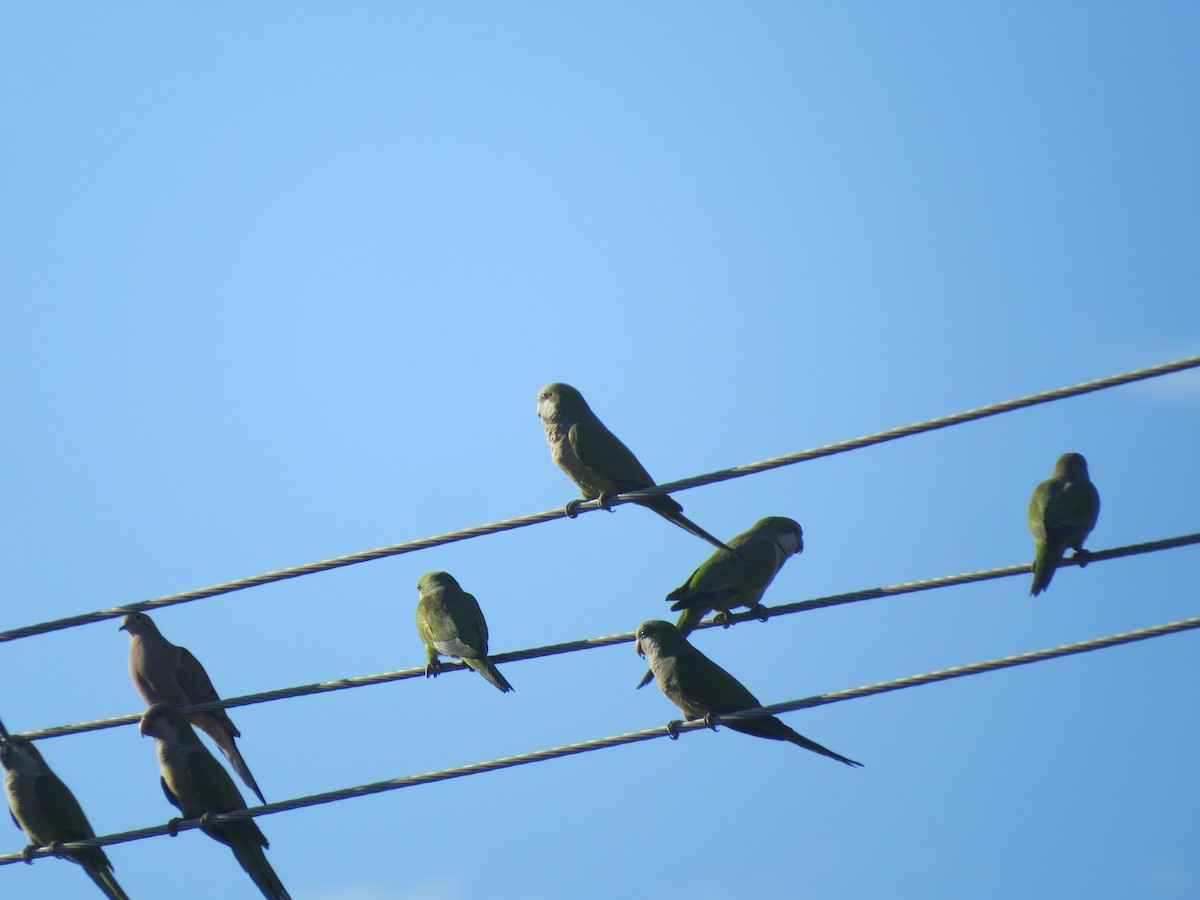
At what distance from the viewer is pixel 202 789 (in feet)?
24.9

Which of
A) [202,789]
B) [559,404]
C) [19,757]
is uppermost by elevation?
[559,404]

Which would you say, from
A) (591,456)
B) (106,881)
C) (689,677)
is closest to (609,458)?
(591,456)

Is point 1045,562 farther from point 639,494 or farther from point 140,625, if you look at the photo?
point 140,625

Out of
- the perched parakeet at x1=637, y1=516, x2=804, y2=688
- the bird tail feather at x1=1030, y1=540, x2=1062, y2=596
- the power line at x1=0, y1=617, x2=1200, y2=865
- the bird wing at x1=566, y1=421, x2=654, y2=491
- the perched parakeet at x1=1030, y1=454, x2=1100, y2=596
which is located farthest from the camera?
the bird wing at x1=566, y1=421, x2=654, y2=491

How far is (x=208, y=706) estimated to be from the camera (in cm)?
722

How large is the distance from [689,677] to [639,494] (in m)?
1.41

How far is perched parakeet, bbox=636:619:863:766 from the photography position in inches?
291

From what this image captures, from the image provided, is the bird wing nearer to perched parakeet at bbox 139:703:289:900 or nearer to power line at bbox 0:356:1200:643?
power line at bbox 0:356:1200:643

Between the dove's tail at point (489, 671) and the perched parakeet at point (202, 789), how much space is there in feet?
4.89

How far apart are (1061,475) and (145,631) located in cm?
622

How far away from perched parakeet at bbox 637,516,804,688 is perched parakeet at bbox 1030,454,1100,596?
1.61 m

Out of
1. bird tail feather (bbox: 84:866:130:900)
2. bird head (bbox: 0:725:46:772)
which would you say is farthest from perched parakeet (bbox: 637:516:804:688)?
bird head (bbox: 0:725:46:772)

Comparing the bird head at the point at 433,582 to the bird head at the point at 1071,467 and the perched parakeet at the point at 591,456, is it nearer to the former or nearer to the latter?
the perched parakeet at the point at 591,456

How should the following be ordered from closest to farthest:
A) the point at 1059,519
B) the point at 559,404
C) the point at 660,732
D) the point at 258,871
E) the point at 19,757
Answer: the point at 660,732 < the point at 258,871 < the point at 19,757 < the point at 1059,519 < the point at 559,404
